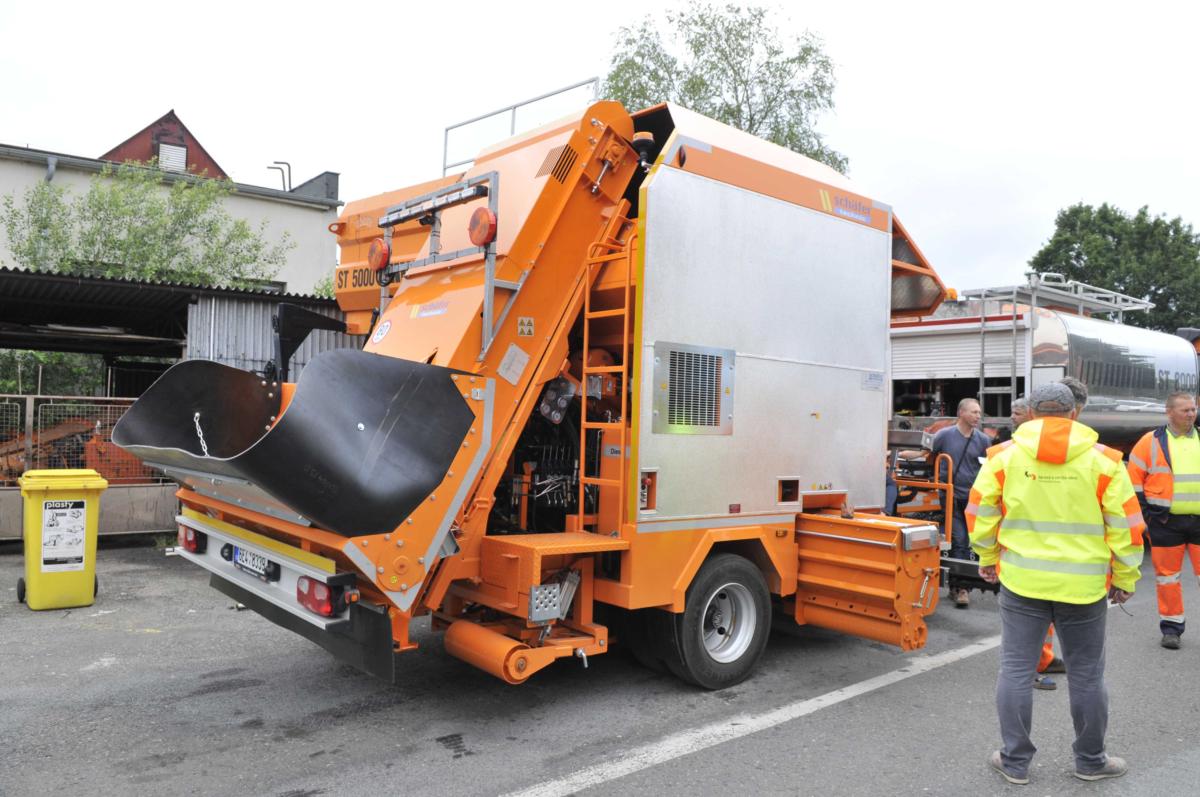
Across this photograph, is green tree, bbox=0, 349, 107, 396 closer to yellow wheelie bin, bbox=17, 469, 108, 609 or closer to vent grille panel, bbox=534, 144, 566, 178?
yellow wheelie bin, bbox=17, 469, 108, 609

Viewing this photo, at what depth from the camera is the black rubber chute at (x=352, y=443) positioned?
3414mm

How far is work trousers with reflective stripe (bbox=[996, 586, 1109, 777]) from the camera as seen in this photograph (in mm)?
3746

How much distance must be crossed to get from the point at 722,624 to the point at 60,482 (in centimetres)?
545

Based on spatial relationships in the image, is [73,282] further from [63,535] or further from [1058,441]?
[1058,441]

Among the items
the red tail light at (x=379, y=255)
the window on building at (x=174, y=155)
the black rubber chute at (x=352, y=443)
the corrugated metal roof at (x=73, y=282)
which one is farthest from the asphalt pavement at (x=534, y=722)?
the window on building at (x=174, y=155)

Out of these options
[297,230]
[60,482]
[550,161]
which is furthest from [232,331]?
[297,230]

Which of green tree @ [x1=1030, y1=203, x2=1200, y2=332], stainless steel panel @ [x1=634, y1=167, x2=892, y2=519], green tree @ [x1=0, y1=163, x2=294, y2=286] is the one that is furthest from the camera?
green tree @ [x1=1030, y1=203, x2=1200, y2=332]

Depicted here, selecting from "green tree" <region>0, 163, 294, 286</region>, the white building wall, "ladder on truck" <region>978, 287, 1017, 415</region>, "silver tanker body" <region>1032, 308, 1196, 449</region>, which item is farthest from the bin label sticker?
the white building wall

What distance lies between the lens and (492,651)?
13.6 ft

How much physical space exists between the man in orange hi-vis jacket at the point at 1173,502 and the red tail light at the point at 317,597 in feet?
18.9

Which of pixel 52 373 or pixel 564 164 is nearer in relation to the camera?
pixel 564 164

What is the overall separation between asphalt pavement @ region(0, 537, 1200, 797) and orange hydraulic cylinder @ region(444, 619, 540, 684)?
36 centimetres

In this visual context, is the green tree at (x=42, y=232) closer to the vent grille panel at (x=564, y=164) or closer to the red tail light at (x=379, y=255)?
the red tail light at (x=379, y=255)

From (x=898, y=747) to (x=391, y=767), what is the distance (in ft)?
7.99
